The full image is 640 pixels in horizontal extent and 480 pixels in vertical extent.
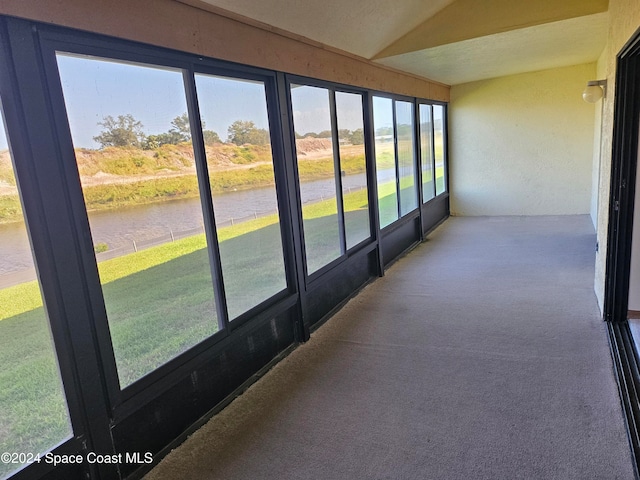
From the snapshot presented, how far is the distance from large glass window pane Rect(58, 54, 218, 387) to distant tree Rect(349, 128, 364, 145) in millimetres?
2272

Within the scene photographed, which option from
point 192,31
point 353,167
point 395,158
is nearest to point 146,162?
point 192,31

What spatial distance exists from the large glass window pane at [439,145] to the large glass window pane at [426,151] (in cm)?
30

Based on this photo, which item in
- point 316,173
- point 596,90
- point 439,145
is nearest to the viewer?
point 596,90

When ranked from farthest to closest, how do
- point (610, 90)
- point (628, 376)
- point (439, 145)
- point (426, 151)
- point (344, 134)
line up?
point (439, 145), point (426, 151), point (344, 134), point (610, 90), point (628, 376)

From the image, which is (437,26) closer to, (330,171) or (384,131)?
(384,131)

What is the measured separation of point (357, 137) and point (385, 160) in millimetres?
843

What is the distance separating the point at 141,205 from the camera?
2100mm

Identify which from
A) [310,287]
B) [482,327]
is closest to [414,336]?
[482,327]

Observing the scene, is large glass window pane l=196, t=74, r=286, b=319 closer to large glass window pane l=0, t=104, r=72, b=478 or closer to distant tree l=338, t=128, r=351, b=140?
large glass window pane l=0, t=104, r=72, b=478

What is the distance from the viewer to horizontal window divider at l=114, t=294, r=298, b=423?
195 centimetres

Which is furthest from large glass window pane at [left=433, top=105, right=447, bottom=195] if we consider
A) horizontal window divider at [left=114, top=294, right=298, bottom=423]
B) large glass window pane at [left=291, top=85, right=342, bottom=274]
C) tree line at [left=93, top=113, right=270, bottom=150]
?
horizontal window divider at [left=114, top=294, right=298, bottom=423]

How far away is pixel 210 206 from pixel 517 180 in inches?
254

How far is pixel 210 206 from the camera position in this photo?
245 cm

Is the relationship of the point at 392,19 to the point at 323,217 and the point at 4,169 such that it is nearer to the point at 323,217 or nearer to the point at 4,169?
the point at 323,217
